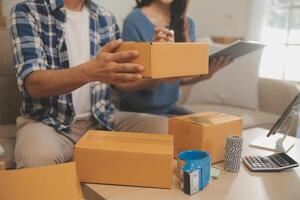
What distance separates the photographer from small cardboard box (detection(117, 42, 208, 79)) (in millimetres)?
934

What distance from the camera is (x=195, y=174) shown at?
88cm

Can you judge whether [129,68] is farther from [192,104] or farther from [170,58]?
[192,104]

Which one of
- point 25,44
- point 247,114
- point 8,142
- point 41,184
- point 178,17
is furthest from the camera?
point 247,114

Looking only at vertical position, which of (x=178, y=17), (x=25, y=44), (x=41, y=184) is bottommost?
(x=41, y=184)

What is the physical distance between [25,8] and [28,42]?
14 cm

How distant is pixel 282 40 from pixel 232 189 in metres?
2.44

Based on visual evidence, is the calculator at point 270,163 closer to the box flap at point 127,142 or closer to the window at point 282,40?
the box flap at point 127,142

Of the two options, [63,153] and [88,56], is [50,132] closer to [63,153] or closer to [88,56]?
[63,153]

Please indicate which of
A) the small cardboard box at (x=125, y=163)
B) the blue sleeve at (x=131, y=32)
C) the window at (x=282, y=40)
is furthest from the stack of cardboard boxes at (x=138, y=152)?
the window at (x=282, y=40)

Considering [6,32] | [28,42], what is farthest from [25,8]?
[6,32]

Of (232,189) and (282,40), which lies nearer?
(232,189)

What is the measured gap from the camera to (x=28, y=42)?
119 cm

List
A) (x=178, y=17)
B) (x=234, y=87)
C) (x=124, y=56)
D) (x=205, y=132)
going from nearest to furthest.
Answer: (x=124, y=56), (x=205, y=132), (x=178, y=17), (x=234, y=87)

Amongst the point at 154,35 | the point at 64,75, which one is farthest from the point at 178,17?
the point at 64,75
